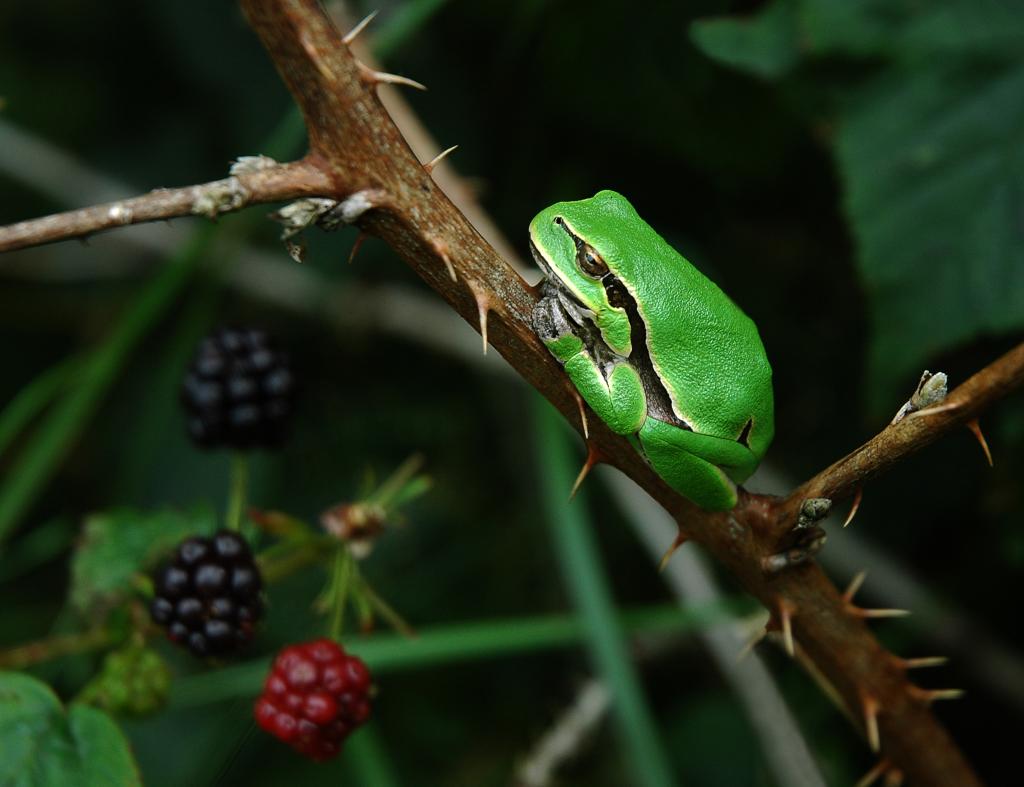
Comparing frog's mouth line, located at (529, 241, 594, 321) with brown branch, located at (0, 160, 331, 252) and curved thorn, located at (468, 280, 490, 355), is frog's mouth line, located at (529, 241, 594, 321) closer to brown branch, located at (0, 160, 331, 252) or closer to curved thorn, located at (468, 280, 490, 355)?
curved thorn, located at (468, 280, 490, 355)

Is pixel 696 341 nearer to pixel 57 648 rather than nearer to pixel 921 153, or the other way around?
pixel 921 153

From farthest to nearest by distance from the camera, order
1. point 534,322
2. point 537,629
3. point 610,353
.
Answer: point 537,629 → point 610,353 → point 534,322

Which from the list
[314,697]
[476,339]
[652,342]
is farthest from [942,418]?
[476,339]

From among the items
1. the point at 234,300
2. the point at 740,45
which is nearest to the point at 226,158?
the point at 234,300

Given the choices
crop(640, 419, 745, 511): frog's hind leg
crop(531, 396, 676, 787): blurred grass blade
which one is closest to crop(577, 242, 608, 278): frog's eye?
crop(640, 419, 745, 511): frog's hind leg

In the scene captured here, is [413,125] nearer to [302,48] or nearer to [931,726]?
[302,48]
